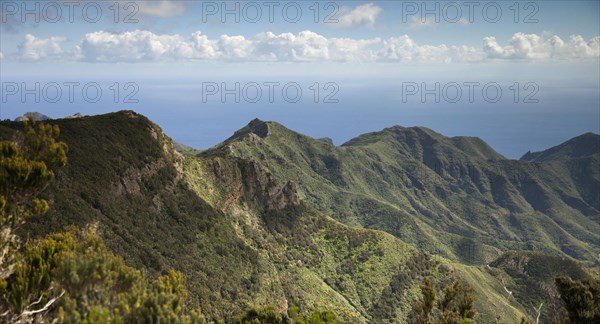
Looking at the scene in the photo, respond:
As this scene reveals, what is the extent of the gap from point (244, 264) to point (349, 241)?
43.9 metres

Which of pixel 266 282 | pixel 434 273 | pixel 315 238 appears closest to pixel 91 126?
pixel 266 282

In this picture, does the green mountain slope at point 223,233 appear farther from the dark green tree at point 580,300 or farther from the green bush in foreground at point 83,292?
the dark green tree at point 580,300

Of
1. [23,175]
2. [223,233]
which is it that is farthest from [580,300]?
[223,233]

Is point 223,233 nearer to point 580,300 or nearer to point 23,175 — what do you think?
point 580,300

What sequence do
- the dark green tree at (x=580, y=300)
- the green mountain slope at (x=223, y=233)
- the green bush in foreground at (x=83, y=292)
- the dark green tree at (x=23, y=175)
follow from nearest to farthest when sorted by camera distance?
the green bush in foreground at (x=83, y=292) → the dark green tree at (x=23, y=175) → the dark green tree at (x=580, y=300) → the green mountain slope at (x=223, y=233)

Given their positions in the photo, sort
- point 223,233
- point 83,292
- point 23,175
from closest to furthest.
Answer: point 83,292 → point 23,175 → point 223,233

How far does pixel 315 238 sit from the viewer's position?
127188mm

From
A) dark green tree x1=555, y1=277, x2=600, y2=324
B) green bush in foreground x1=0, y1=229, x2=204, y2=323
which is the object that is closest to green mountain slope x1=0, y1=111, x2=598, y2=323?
green bush in foreground x1=0, y1=229, x2=204, y2=323

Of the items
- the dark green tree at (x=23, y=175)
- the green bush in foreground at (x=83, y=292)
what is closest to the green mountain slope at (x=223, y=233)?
the dark green tree at (x=23, y=175)

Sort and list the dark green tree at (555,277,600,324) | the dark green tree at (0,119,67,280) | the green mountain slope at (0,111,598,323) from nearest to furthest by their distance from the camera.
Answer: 1. the dark green tree at (0,119,67,280)
2. the dark green tree at (555,277,600,324)
3. the green mountain slope at (0,111,598,323)

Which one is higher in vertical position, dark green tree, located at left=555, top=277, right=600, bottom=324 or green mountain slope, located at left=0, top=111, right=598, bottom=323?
dark green tree, located at left=555, top=277, right=600, bottom=324

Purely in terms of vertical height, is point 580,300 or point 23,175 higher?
point 23,175

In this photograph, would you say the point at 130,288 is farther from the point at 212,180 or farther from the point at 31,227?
the point at 212,180

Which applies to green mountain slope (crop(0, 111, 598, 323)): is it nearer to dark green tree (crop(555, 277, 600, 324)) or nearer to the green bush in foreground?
the green bush in foreground
